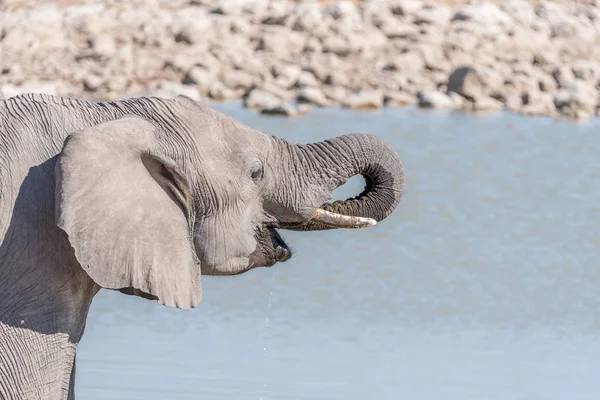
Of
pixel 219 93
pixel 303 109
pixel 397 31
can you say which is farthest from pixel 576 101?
pixel 219 93

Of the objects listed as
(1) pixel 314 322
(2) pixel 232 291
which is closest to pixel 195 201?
(1) pixel 314 322

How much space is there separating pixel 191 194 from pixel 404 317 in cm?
581

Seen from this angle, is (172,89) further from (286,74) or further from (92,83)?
(286,74)

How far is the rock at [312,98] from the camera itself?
2547 cm

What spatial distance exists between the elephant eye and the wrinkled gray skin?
0.07 metres

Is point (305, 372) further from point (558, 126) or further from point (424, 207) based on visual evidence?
point (558, 126)

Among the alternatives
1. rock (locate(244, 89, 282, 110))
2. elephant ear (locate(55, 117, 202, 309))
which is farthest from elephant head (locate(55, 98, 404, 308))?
rock (locate(244, 89, 282, 110))

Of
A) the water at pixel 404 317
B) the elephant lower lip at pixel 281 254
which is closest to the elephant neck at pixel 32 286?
the elephant lower lip at pixel 281 254

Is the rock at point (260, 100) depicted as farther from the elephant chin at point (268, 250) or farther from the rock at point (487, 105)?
the elephant chin at point (268, 250)

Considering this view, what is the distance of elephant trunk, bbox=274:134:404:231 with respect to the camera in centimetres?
572

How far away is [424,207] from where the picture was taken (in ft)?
49.9

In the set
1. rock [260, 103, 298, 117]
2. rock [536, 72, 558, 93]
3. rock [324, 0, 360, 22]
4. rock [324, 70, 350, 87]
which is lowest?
rock [324, 0, 360, 22]

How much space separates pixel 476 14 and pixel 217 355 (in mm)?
23508

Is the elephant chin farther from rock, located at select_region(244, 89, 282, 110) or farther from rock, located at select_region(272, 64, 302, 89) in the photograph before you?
rock, located at select_region(272, 64, 302, 89)
